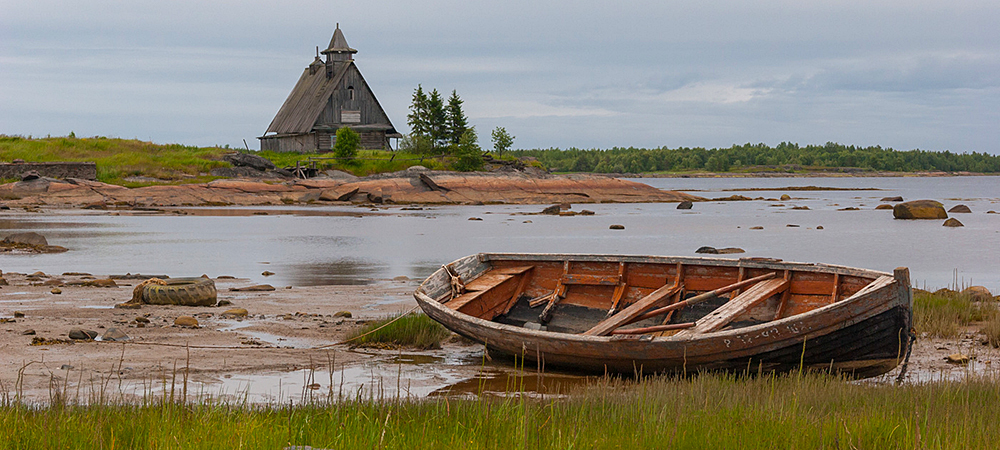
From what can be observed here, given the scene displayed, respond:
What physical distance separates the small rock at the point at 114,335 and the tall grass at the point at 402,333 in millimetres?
2662

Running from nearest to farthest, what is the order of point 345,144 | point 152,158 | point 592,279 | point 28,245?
1. point 592,279
2. point 28,245
3. point 152,158
4. point 345,144

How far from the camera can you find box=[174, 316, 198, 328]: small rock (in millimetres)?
11242

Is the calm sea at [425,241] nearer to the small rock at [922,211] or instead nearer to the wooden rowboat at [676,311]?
the small rock at [922,211]

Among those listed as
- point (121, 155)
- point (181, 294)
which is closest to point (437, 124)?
point (121, 155)

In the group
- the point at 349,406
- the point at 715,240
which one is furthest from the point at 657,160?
the point at 349,406

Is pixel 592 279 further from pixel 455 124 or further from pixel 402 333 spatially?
pixel 455 124

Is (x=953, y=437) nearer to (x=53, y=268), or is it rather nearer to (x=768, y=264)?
(x=768, y=264)

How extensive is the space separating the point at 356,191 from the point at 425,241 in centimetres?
2546

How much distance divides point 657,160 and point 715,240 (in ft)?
555

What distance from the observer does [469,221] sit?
42469 mm

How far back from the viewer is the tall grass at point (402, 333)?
1077 centimetres

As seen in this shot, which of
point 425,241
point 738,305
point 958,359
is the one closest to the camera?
point 738,305

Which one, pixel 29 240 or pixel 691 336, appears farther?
pixel 29 240

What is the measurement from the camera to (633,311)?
396 inches
